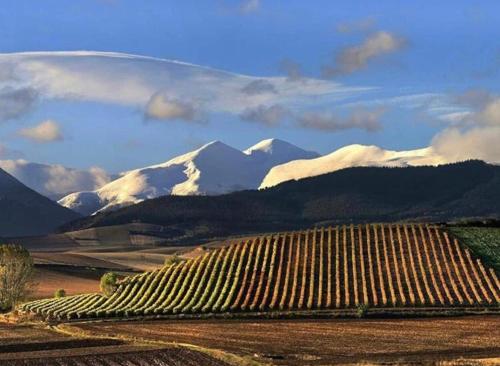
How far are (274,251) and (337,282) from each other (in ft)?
56.3

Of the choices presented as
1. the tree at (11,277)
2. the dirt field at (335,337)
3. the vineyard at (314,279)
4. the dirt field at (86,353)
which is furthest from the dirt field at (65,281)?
the dirt field at (86,353)

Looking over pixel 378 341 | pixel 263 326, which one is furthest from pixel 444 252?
pixel 378 341

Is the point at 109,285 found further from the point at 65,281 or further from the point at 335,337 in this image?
the point at 65,281

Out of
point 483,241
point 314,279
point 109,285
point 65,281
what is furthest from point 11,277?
point 483,241

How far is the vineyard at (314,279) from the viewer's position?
325 ft

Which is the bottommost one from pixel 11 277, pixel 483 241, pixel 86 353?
pixel 86 353

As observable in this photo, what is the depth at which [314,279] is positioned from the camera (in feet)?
356

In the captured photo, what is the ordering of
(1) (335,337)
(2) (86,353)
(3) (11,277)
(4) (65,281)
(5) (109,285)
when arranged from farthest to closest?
(4) (65,281), (3) (11,277), (5) (109,285), (1) (335,337), (2) (86,353)

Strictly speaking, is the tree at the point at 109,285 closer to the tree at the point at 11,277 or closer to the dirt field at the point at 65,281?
the tree at the point at 11,277

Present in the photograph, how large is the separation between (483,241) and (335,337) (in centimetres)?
5283

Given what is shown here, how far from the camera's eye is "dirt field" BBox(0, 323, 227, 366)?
5941 cm

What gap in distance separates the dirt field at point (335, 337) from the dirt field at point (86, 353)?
162 inches

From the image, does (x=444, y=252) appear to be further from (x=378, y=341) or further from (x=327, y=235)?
(x=378, y=341)

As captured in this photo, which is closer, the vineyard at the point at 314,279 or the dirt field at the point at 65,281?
the vineyard at the point at 314,279
